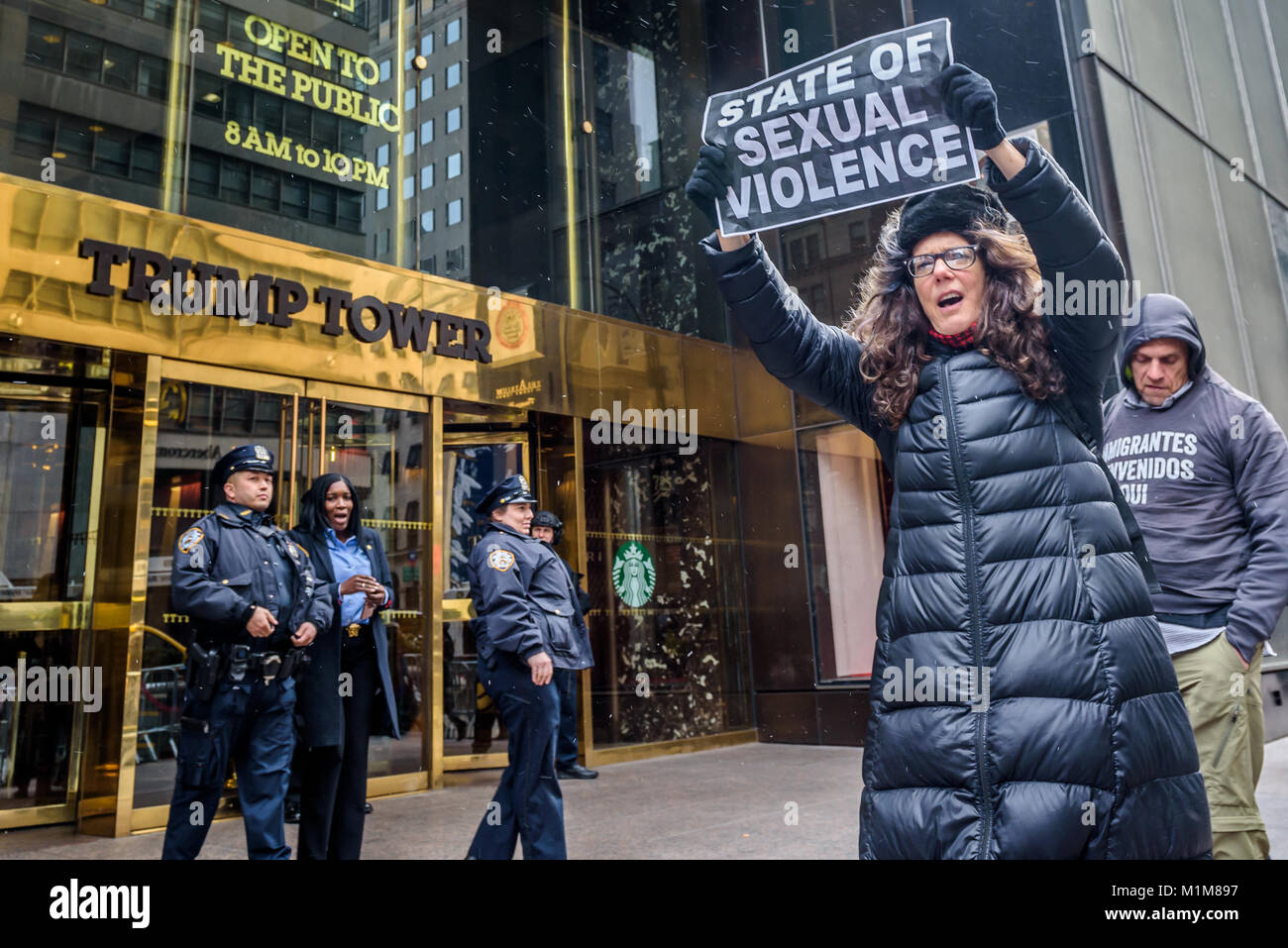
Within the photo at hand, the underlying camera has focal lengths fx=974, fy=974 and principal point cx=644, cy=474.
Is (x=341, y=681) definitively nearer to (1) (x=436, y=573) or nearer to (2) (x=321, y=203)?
(1) (x=436, y=573)

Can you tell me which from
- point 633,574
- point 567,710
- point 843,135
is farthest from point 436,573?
point 843,135

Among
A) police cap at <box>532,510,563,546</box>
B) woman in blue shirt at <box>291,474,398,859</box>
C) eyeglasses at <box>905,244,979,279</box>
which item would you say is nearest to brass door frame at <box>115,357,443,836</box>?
police cap at <box>532,510,563,546</box>

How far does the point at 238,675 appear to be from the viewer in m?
3.92

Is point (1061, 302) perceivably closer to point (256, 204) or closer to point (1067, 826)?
point (1067, 826)

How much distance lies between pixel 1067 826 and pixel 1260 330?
7931 millimetres

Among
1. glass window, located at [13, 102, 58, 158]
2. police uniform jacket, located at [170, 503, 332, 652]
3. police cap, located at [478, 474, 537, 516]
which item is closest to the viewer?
police uniform jacket, located at [170, 503, 332, 652]

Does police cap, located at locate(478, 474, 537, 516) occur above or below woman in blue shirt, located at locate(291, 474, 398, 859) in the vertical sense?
above

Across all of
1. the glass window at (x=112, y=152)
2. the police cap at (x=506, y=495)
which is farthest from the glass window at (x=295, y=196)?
the police cap at (x=506, y=495)

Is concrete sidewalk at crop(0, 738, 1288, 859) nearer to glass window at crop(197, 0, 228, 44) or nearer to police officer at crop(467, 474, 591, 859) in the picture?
police officer at crop(467, 474, 591, 859)

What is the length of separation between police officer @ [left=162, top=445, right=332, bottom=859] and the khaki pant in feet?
11.1

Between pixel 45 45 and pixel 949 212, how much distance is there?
672 centimetres

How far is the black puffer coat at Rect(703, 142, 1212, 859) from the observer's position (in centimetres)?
201

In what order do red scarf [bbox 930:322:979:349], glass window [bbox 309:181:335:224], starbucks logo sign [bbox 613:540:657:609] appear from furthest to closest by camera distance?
starbucks logo sign [bbox 613:540:657:609], glass window [bbox 309:181:335:224], red scarf [bbox 930:322:979:349]
